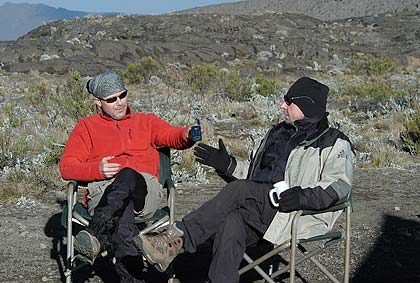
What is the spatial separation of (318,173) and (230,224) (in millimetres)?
544

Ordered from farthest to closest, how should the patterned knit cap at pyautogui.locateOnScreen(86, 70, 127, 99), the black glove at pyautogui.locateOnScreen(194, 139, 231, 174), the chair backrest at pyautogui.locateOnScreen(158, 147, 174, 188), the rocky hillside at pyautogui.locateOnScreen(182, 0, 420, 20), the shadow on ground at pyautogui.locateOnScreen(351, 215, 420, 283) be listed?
the rocky hillside at pyautogui.locateOnScreen(182, 0, 420, 20) < the shadow on ground at pyautogui.locateOnScreen(351, 215, 420, 283) < the chair backrest at pyautogui.locateOnScreen(158, 147, 174, 188) < the patterned knit cap at pyautogui.locateOnScreen(86, 70, 127, 99) < the black glove at pyautogui.locateOnScreen(194, 139, 231, 174)

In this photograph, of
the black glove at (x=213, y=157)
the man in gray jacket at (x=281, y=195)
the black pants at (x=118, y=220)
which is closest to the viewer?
the man in gray jacket at (x=281, y=195)

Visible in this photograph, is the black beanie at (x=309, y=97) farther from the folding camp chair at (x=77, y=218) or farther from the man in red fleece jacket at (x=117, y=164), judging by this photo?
the folding camp chair at (x=77, y=218)

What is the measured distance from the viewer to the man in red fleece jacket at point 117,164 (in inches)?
157

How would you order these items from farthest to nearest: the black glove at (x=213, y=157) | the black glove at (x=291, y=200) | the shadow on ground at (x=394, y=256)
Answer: the shadow on ground at (x=394, y=256) → the black glove at (x=213, y=157) → the black glove at (x=291, y=200)

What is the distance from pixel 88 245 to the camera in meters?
3.83

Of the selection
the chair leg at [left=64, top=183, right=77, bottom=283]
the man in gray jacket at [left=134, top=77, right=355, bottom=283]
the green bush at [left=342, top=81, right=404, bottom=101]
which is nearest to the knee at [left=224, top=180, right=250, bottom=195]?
the man in gray jacket at [left=134, top=77, right=355, bottom=283]

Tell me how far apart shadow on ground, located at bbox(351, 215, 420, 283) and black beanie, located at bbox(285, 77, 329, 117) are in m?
1.36

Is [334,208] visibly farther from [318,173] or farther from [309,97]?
[309,97]

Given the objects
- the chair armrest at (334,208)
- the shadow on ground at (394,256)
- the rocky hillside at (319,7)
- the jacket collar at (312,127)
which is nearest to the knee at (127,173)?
the jacket collar at (312,127)

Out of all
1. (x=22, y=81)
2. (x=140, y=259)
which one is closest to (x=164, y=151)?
(x=140, y=259)

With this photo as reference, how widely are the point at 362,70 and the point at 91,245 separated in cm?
2655

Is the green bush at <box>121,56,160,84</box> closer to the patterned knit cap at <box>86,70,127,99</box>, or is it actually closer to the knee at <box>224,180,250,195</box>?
the patterned knit cap at <box>86,70,127,99</box>

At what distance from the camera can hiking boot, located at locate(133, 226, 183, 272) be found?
12.1ft
